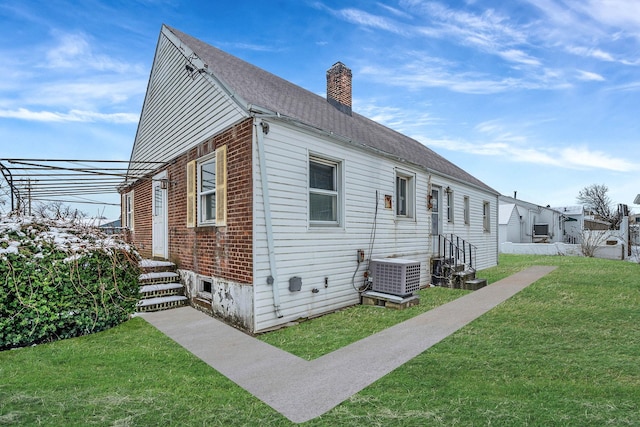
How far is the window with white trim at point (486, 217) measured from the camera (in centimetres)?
1476

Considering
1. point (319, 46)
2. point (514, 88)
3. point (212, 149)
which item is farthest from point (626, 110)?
point (212, 149)

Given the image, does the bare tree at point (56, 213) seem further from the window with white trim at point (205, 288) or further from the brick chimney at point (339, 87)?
the brick chimney at point (339, 87)

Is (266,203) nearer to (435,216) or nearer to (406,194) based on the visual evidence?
(406,194)

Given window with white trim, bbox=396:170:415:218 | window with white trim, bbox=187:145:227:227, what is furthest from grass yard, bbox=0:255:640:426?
window with white trim, bbox=396:170:415:218

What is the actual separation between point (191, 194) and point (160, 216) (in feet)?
8.72

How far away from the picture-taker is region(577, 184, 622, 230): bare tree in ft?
154

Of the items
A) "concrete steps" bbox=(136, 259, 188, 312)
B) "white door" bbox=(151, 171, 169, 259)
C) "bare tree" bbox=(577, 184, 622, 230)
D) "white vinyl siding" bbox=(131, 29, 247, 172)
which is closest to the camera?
"white vinyl siding" bbox=(131, 29, 247, 172)

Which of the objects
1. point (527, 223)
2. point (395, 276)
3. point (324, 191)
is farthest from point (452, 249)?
point (527, 223)

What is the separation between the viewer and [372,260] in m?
7.51

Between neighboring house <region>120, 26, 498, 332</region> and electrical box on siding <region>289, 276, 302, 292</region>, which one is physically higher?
neighboring house <region>120, 26, 498, 332</region>

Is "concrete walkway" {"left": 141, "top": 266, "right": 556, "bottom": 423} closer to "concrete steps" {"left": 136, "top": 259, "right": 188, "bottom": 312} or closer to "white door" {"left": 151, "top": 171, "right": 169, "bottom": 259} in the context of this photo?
"concrete steps" {"left": 136, "top": 259, "right": 188, "bottom": 312}

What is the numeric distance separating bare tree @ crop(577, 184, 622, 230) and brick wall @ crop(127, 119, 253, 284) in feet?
191

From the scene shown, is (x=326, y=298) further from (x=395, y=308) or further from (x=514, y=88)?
(x=514, y=88)

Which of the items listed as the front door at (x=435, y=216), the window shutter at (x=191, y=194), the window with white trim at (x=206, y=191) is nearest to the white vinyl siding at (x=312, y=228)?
the window with white trim at (x=206, y=191)
